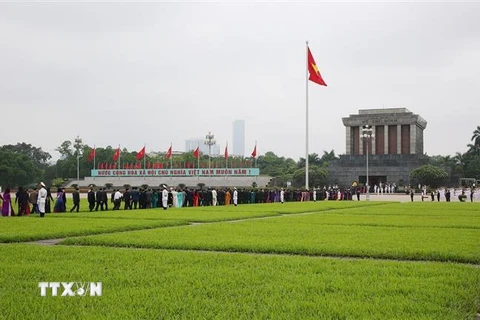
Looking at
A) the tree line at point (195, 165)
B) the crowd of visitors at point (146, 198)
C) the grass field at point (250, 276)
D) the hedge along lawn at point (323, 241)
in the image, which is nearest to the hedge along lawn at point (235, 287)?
the grass field at point (250, 276)

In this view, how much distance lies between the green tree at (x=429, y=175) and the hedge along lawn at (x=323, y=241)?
169 feet

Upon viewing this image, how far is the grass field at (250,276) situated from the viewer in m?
5.52

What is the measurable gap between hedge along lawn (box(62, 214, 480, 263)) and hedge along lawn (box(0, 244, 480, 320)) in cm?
105

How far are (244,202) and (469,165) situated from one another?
57.3m

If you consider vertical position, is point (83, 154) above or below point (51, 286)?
above

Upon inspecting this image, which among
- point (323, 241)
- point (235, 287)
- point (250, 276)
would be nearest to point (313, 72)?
point (323, 241)

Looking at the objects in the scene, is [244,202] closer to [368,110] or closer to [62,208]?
[62,208]

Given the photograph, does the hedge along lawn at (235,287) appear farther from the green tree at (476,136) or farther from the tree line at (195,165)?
the green tree at (476,136)

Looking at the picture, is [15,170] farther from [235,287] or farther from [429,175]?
[235,287]

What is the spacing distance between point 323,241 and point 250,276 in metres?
4.62

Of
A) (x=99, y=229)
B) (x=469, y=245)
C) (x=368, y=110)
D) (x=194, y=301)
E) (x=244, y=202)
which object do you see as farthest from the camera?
(x=368, y=110)

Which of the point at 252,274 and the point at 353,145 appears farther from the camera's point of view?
the point at 353,145

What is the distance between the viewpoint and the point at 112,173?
76.7 meters

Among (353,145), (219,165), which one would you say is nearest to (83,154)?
(219,165)
